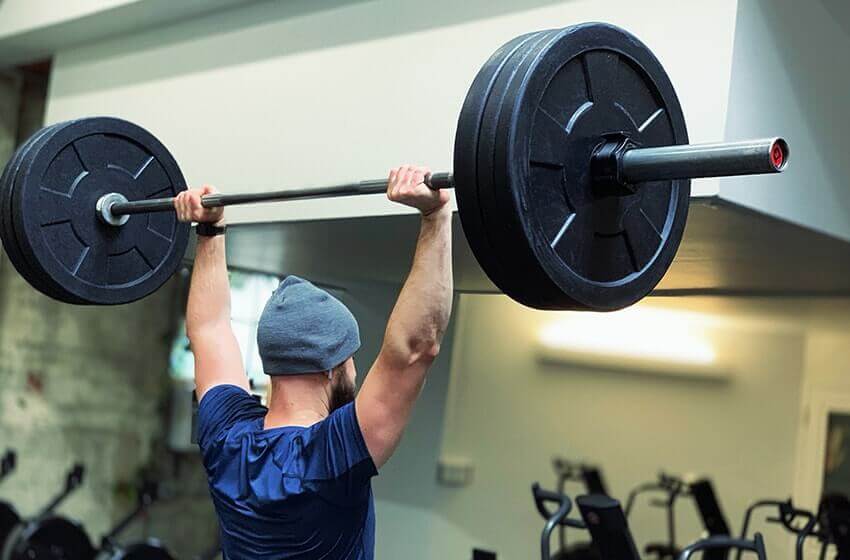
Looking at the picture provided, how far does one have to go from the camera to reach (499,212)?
1354mm

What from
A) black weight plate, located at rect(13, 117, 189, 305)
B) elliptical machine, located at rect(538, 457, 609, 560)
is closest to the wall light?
elliptical machine, located at rect(538, 457, 609, 560)

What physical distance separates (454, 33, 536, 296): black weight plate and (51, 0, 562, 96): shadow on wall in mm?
971

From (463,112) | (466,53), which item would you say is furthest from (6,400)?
(463,112)

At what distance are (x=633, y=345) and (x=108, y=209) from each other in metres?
4.01

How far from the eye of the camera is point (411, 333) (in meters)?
1.57

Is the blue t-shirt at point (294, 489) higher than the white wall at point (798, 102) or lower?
lower

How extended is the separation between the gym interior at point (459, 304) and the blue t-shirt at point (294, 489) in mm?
381

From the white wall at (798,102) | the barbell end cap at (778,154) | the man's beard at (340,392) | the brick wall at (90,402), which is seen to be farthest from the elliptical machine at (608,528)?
the brick wall at (90,402)

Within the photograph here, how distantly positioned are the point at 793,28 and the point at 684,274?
76 centimetres

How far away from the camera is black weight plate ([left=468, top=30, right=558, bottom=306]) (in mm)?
1356

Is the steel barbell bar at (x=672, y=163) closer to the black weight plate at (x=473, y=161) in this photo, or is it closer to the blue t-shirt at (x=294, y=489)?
the black weight plate at (x=473, y=161)

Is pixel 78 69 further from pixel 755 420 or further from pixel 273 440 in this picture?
pixel 755 420

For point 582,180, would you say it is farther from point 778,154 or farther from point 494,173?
point 778,154

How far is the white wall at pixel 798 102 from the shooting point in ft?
6.84
